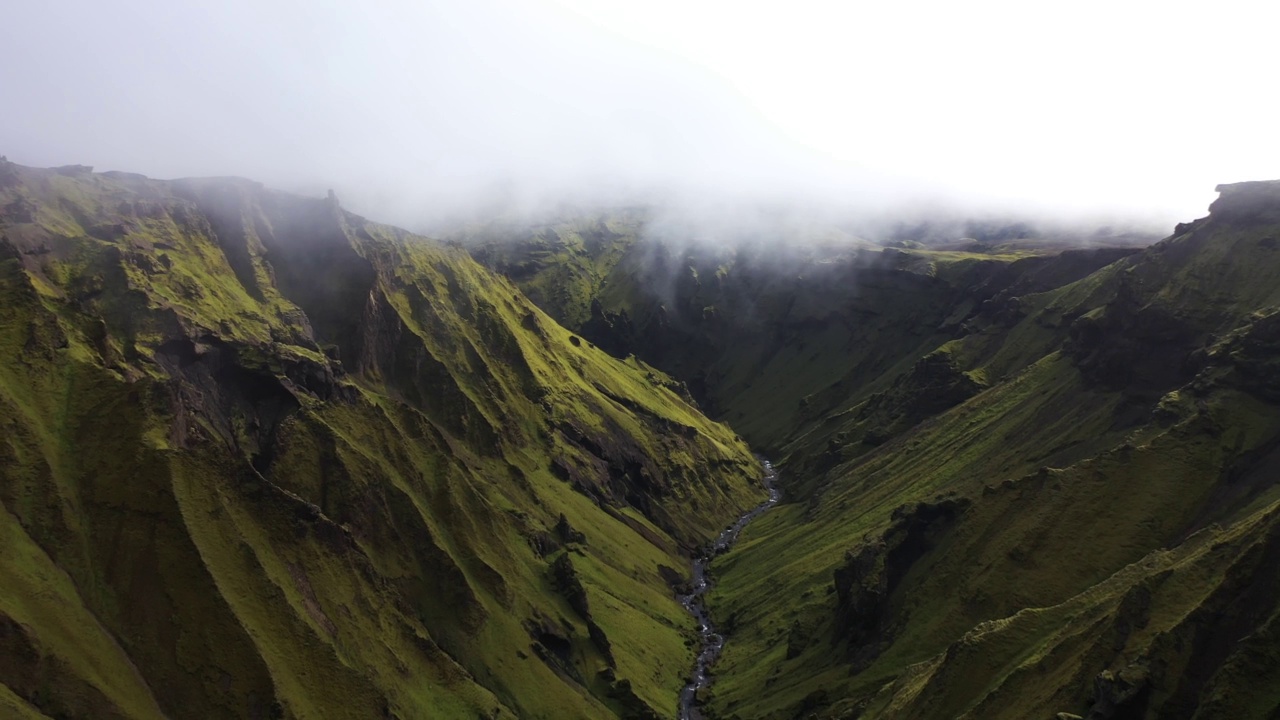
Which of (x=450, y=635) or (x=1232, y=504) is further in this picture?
(x=450, y=635)

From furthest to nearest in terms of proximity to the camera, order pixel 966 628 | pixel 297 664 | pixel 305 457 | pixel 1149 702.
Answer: pixel 305 457, pixel 966 628, pixel 297 664, pixel 1149 702

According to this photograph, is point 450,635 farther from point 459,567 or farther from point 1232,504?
point 1232,504

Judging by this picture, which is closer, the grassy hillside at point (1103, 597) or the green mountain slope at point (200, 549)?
the grassy hillside at point (1103, 597)

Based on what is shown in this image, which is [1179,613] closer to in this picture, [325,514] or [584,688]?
[584,688]

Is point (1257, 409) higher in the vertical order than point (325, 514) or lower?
higher

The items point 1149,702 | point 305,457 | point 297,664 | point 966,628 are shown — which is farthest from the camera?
point 305,457

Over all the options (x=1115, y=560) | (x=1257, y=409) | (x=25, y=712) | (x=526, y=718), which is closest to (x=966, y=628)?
(x=1115, y=560)

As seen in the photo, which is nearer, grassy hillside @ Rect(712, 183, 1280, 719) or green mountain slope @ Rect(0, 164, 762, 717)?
grassy hillside @ Rect(712, 183, 1280, 719)

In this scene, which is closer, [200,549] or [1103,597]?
[1103,597]

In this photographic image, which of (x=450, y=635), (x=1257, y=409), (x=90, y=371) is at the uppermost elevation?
(x=1257, y=409)

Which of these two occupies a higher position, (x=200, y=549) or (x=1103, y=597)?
(x=1103, y=597)
